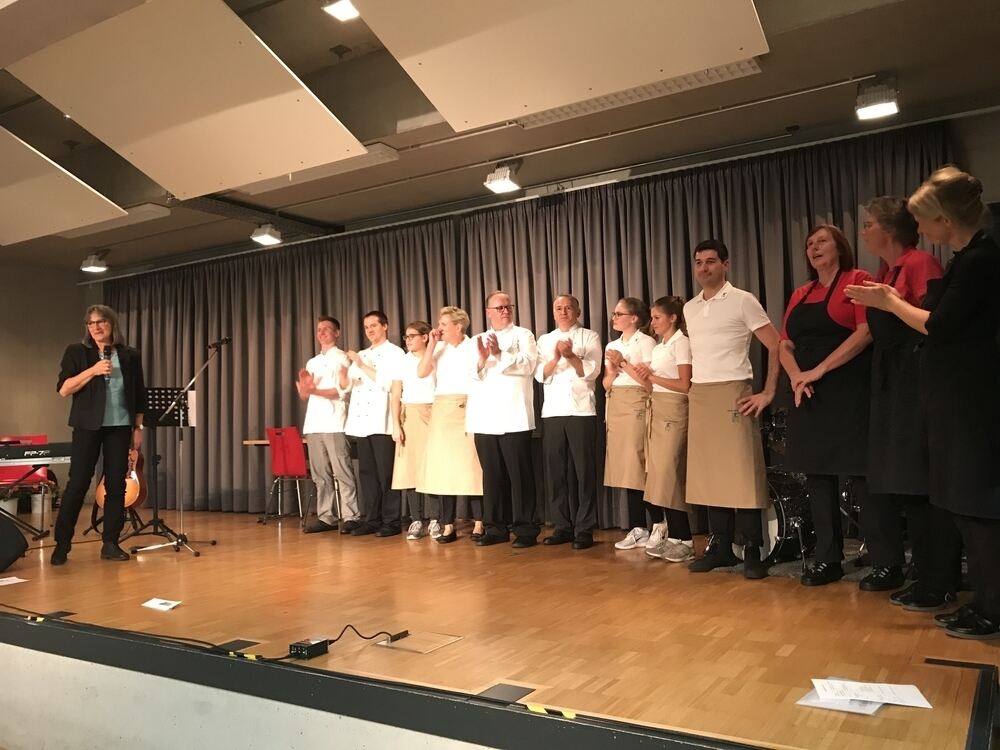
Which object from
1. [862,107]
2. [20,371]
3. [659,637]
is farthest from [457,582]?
[20,371]

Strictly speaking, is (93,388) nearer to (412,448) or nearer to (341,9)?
(412,448)

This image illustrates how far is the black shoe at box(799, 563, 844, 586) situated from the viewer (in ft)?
11.2

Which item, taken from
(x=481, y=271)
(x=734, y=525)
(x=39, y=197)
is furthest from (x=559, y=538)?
(x=39, y=197)

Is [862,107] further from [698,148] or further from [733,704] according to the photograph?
[733,704]

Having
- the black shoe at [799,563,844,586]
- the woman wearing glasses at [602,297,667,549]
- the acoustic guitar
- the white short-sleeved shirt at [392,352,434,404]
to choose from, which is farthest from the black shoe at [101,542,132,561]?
the black shoe at [799,563,844,586]

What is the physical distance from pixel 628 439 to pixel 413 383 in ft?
5.44

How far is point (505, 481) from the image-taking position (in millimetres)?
4996

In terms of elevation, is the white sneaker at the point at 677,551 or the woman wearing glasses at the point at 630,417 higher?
the woman wearing glasses at the point at 630,417

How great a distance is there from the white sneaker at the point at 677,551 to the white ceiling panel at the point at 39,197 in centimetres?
454

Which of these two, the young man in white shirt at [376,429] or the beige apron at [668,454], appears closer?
the beige apron at [668,454]

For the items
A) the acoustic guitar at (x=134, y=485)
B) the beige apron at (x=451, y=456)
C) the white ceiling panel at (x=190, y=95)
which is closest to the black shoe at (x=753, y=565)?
the beige apron at (x=451, y=456)

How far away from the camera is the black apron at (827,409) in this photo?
3.23 meters

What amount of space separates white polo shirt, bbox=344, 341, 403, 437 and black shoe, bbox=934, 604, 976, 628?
369 centimetres

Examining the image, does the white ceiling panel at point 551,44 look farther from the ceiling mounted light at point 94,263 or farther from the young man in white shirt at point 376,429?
the ceiling mounted light at point 94,263
